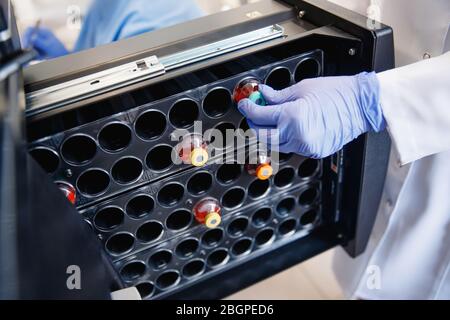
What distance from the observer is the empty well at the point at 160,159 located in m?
0.58

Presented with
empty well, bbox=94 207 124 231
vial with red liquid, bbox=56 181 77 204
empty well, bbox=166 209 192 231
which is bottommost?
empty well, bbox=166 209 192 231

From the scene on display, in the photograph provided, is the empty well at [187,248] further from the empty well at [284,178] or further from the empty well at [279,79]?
the empty well at [279,79]

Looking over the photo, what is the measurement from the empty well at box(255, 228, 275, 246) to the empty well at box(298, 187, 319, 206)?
8 centimetres

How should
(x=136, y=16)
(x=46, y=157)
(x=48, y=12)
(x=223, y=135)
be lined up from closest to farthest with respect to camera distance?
(x=46, y=157)
(x=223, y=135)
(x=136, y=16)
(x=48, y=12)

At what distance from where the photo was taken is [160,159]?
0.59 metres

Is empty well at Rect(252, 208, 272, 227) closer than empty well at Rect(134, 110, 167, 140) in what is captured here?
No

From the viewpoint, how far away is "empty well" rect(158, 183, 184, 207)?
61 centimetres

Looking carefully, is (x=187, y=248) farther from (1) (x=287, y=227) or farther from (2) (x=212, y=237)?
(1) (x=287, y=227)

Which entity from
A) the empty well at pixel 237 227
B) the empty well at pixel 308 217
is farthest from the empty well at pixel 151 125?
the empty well at pixel 308 217

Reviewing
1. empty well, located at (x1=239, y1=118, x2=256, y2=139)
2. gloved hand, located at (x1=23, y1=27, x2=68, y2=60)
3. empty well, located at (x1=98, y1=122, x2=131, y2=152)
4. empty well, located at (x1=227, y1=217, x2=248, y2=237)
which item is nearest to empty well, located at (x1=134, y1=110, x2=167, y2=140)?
empty well, located at (x1=98, y1=122, x2=131, y2=152)

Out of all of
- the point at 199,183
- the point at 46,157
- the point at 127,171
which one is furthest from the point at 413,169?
the point at 46,157

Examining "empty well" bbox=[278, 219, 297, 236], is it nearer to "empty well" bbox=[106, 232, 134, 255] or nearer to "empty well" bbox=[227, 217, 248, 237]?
"empty well" bbox=[227, 217, 248, 237]

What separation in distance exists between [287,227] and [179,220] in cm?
22
